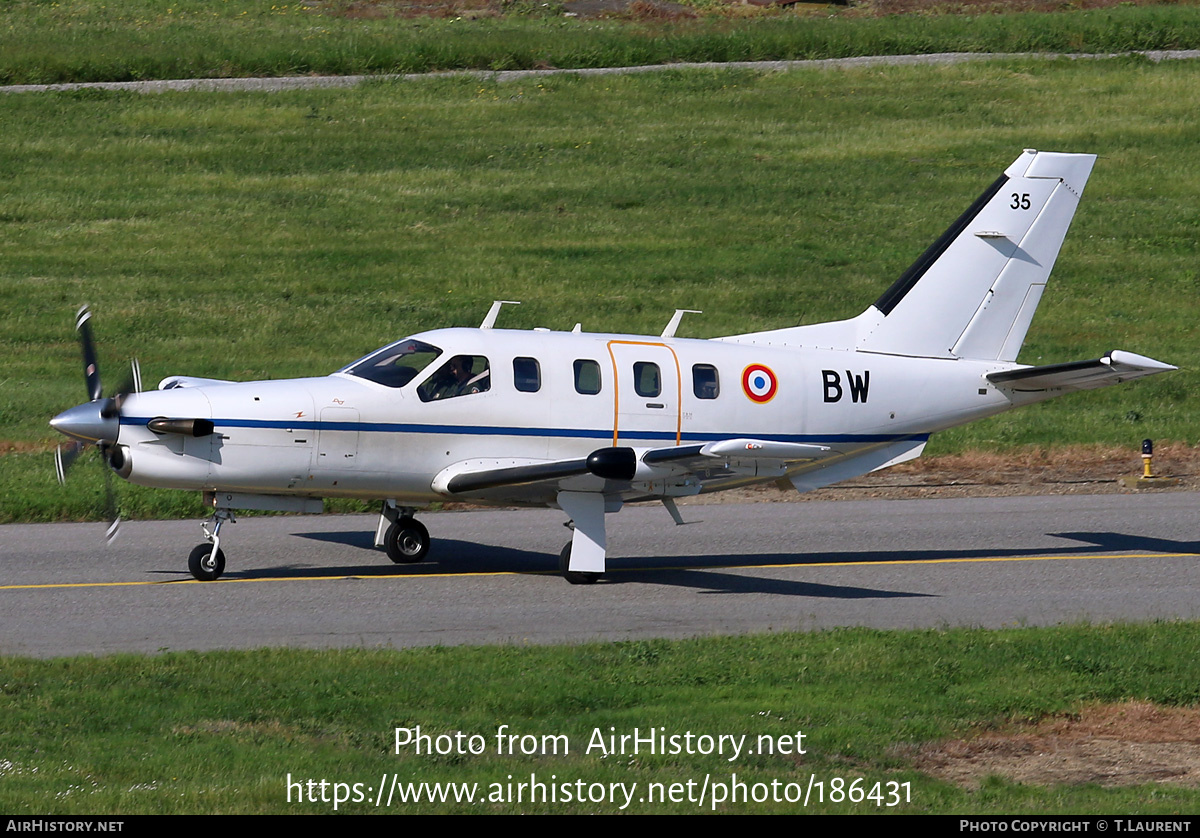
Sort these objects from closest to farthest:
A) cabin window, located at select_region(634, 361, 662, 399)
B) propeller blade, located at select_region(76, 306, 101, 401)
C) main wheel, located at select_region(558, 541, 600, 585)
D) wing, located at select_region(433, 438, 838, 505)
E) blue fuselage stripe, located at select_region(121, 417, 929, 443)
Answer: wing, located at select_region(433, 438, 838, 505) → blue fuselage stripe, located at select_region(121, 417, 929, 443) → propeller blade, located at select_region(76, 306, 101, 401) → main wheel, located at select_region(558, 541, 600, 585) → cabin window, located at select_region(634, 361, 662, 399)

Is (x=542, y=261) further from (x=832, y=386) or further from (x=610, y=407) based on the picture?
(x=610, y=407)

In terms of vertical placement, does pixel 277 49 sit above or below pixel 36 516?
above

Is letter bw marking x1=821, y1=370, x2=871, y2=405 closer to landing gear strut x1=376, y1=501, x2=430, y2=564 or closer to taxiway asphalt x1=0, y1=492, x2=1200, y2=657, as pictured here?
taxiway asphalt x1=0, y1=492, x2=1200, y2=657

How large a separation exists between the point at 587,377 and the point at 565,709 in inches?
225

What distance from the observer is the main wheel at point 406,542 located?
51.3 ft

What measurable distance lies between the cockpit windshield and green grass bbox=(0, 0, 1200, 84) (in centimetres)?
3114

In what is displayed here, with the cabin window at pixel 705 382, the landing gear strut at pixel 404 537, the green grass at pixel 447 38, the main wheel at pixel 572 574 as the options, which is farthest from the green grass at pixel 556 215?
the cabin window at pixel 705 382

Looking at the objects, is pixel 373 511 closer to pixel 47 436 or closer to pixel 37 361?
pixel 47 436

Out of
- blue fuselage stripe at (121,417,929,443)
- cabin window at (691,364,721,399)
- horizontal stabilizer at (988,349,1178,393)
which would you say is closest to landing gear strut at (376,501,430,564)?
blue fuselage stripe at (121,417,929,443)

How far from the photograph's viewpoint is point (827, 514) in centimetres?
1878

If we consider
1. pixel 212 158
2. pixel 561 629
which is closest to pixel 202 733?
pixel 561 629

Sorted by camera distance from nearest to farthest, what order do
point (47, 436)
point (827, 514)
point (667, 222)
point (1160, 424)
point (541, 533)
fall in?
point (541, 533)
point (827, 514)
point (47, 436)
point (1160, 424)
point (667, 222)

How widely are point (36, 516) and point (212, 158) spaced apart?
20458mm

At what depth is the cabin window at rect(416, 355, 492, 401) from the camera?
1487cm
